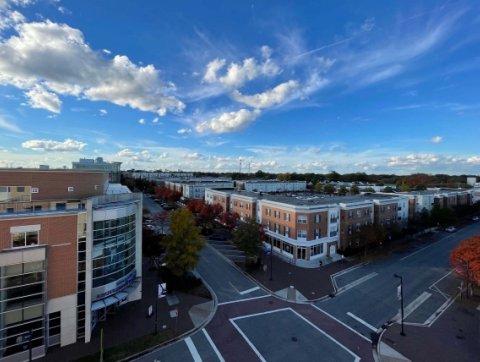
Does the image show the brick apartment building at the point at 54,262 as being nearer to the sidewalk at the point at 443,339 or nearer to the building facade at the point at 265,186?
the sidewalk at the point at 443,339

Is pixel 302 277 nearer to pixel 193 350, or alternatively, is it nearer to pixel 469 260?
pixel 469 260

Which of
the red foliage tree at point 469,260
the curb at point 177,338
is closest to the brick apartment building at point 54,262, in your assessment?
the curb at point 177,338

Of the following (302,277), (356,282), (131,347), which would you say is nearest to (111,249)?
(131,347)

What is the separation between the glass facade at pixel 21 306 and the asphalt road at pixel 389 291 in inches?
931

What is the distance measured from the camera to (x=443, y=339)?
72.2 feet

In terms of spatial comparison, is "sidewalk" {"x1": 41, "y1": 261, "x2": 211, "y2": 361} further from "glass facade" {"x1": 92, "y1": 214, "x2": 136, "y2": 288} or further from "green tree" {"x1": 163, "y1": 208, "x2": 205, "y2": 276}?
"glass facade" {"x1": 92, "y1": 214, "x2": 136, "y2": 288}

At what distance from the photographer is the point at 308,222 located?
133ft

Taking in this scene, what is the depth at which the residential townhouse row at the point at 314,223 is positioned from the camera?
4059 centimetres

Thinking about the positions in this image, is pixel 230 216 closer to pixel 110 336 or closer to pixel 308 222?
pixel 308 222

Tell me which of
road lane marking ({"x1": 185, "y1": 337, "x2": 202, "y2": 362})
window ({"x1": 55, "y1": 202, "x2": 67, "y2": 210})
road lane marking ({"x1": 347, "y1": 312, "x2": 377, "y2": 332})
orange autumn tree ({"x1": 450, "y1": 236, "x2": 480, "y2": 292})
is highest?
window ({"x1": 55, "y1": 202, "x2": 67, "y2": 210})

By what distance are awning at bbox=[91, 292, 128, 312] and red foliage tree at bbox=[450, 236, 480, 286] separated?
3426cm

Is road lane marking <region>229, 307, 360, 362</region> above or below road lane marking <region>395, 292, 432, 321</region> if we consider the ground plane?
below

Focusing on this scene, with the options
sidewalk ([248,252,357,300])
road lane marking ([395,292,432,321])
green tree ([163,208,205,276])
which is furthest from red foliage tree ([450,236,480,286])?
green tree ([163,208,205,276])

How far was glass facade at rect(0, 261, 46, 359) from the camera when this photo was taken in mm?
18375
